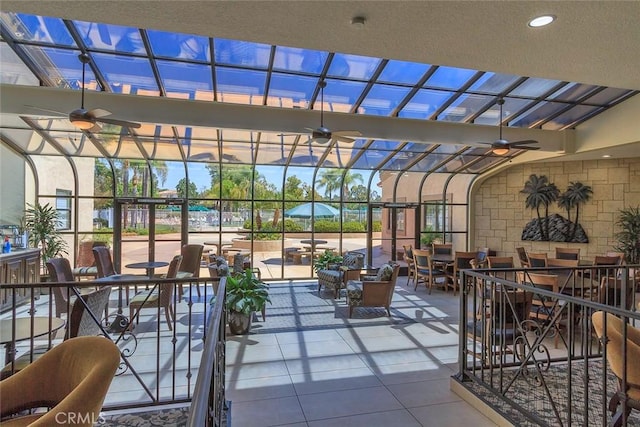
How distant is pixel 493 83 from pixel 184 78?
18.1 feet

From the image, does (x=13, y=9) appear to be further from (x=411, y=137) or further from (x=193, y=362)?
(x=411, y=137)

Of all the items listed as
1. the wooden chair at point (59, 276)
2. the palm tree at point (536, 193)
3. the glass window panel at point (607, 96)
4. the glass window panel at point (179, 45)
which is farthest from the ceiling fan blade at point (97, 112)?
the palm tree at point (536, 193)

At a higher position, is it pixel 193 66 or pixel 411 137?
pixel 193 66

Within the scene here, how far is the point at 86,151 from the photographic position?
8.79 meters

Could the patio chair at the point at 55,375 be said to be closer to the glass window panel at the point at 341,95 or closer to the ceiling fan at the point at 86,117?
the ceiling fan at the point at 86,117

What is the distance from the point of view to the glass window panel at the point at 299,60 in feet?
18.0

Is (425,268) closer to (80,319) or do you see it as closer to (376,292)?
(376,292)

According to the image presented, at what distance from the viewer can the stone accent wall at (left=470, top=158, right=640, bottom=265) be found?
9000 mm

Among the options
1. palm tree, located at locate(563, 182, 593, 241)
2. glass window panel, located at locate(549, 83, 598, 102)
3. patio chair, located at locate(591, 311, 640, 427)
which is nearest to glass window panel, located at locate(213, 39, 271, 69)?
patio chair, located at locate(591, 311, 640, 427)

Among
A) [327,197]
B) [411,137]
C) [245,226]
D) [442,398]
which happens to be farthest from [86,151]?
[442,398]

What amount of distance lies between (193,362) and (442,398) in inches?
110

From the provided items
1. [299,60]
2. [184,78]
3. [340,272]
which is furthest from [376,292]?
[184,78]

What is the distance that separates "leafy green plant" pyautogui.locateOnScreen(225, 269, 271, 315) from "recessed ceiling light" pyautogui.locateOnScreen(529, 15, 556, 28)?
15.4 ft

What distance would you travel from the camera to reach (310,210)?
33.6 feet
